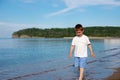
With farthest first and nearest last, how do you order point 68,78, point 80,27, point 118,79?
point 68,78
point 118,79
point 80,27

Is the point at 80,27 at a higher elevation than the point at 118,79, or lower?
higher

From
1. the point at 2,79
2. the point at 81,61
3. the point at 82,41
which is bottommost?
the point at 2,79

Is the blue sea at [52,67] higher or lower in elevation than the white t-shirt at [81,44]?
lower

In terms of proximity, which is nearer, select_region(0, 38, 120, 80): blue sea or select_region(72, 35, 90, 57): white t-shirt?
select_region(72, 35, 90, 57): white t-shirt

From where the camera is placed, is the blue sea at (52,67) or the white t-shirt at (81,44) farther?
the blue sea at (52,67)

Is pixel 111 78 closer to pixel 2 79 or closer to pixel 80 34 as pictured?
pixel 80 34

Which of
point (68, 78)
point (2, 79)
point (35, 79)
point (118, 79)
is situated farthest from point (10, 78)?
point (118, 79)

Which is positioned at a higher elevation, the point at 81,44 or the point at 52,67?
the point at 81,44

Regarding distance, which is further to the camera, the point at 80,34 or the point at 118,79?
the point at 118,79

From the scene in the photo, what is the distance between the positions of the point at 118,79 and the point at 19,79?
4.91 m

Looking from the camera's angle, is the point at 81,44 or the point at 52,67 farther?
the point at 52,67

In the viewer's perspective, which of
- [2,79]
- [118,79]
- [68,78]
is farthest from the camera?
[2,79]

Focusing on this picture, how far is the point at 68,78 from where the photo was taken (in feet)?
44.1

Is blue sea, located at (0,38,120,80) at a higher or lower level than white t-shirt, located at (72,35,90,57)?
lower
